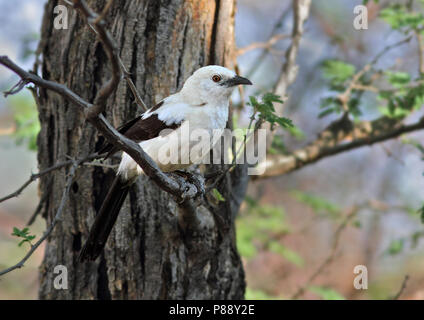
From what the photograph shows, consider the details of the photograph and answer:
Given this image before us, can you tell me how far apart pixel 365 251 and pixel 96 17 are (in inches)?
468

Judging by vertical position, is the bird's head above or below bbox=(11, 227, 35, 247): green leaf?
above

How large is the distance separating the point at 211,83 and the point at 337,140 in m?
2.60

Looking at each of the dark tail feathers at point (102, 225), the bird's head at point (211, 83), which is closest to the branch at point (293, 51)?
the bird's head at point (211, 83)

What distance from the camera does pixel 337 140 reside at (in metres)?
5.35

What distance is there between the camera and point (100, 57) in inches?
150

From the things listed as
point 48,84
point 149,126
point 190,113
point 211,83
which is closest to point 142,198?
point 149,126

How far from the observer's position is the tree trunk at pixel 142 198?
12.1 ft

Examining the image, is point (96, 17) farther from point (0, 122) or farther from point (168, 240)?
point (0, 122)

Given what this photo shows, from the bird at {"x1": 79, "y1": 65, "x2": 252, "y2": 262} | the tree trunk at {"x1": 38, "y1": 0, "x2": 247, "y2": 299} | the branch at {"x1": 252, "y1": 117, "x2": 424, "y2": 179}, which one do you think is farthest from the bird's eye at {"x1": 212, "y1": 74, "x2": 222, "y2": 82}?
the branch at {"x1": 252, "y1": 117, "x2": 424, "y2": 179}

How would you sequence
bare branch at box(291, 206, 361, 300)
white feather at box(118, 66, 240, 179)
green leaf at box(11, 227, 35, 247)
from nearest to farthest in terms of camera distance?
green leaf at box(11, 227, 35, 247), white feather at box(118, 66, 240, 179), bare branch at box(291, 206, 361, 300)

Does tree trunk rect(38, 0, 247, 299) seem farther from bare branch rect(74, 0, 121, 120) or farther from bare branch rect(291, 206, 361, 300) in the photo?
bare branch rect(74, 0, 121, 120)

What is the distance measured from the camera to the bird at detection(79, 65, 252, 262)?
10.3 ft
